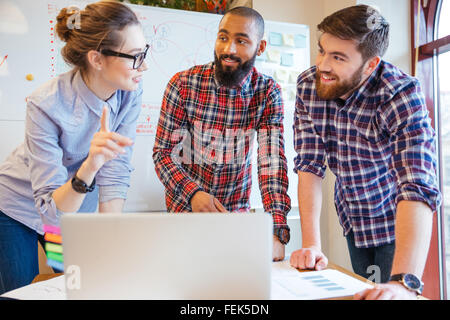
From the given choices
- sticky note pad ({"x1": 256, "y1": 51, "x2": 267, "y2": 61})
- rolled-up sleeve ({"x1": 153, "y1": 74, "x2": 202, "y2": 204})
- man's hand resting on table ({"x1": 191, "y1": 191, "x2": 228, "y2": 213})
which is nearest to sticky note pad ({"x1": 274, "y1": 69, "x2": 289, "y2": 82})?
sticky note pad ({"x1": 256, "y1": 51, "x2": 267, "y2": 61})

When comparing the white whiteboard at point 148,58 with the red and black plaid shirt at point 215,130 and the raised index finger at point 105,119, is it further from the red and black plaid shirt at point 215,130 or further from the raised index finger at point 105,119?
the raised index finger at point 105,119

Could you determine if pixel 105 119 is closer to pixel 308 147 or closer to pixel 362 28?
pixel 308 147

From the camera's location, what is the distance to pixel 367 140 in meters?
1.26

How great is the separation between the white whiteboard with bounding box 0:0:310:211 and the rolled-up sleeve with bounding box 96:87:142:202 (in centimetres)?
76

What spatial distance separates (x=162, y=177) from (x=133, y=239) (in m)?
0.91

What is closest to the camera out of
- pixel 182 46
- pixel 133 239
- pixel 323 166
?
pixel 133 239

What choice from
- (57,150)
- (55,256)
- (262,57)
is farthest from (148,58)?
(55,256)

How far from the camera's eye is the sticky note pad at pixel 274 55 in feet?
8.08

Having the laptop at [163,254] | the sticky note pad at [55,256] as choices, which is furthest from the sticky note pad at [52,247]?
the laptop at [163,254]

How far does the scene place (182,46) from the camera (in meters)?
2.31

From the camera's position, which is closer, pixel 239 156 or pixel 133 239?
pixel 133 239

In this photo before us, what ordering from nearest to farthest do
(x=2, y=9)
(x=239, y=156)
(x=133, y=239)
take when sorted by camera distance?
(x=133, y=239), (x=239, y=156), (x=2, y=9)
